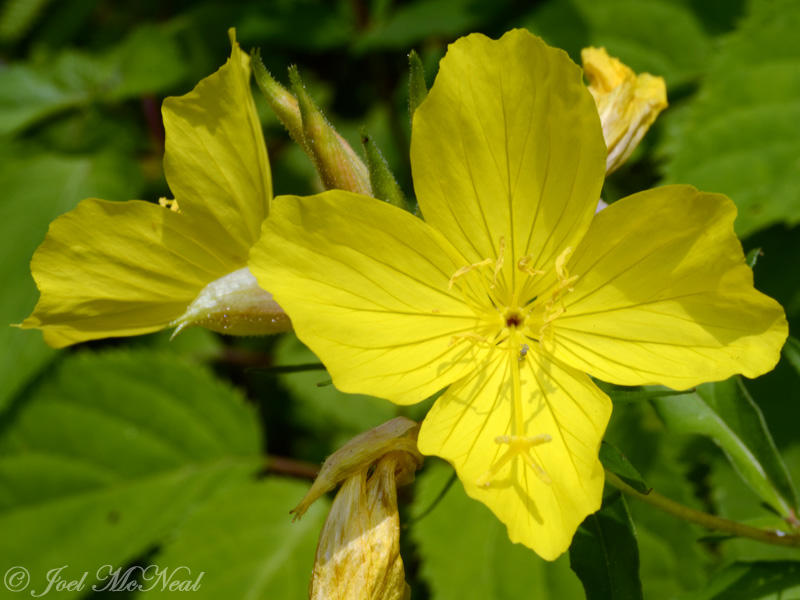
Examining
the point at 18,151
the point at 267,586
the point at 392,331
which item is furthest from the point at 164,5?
the point at 392,331

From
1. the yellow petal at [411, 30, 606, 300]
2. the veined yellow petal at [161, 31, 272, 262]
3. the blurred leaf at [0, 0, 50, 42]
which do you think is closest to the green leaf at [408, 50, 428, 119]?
the yellow petal at [411, 30, 606, 300]

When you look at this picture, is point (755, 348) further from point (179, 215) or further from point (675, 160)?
point (675, 160)

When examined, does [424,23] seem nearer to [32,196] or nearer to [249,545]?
[32,196]

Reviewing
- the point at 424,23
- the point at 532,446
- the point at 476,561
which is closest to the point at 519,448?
the point at 532,446

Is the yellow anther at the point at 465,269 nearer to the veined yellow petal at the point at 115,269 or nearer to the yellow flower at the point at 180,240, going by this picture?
the yellow flower at the point at 180,240

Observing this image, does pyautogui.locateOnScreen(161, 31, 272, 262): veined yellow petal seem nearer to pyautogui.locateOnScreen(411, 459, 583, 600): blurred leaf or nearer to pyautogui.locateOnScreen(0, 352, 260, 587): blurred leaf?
pyautogui.locateOnScreen(411, 459, 583, 600): blurred leaf

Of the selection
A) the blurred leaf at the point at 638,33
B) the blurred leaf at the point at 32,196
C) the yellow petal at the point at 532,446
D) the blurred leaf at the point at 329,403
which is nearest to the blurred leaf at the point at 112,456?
the blurred leaf at the point at 32,196
